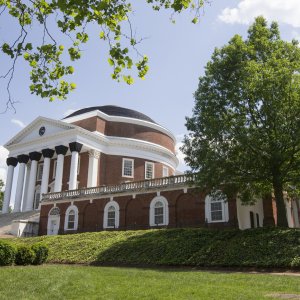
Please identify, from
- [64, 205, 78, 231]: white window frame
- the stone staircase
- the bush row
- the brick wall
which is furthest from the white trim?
the bush row

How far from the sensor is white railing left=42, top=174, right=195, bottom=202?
31.0 meters

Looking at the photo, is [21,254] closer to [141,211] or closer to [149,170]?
[141,211]

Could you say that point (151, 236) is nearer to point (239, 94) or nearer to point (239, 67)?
point (239, 94)

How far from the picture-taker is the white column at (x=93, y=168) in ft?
154

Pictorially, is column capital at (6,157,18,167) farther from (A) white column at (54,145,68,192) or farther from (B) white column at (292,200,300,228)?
(B) white column at (292,200,300,228)

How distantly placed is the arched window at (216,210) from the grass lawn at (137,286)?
47.8 feet

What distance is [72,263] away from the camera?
20719mm

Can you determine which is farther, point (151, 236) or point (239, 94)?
point (151, 236)

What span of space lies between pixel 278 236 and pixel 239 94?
8.34 metres

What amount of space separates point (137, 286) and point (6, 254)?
975cm

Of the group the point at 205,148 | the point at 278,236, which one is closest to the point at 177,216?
the point at 205,148

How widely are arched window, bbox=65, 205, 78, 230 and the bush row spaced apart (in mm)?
16770

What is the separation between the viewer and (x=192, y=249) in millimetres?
19656

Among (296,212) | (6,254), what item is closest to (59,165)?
(296,212)
